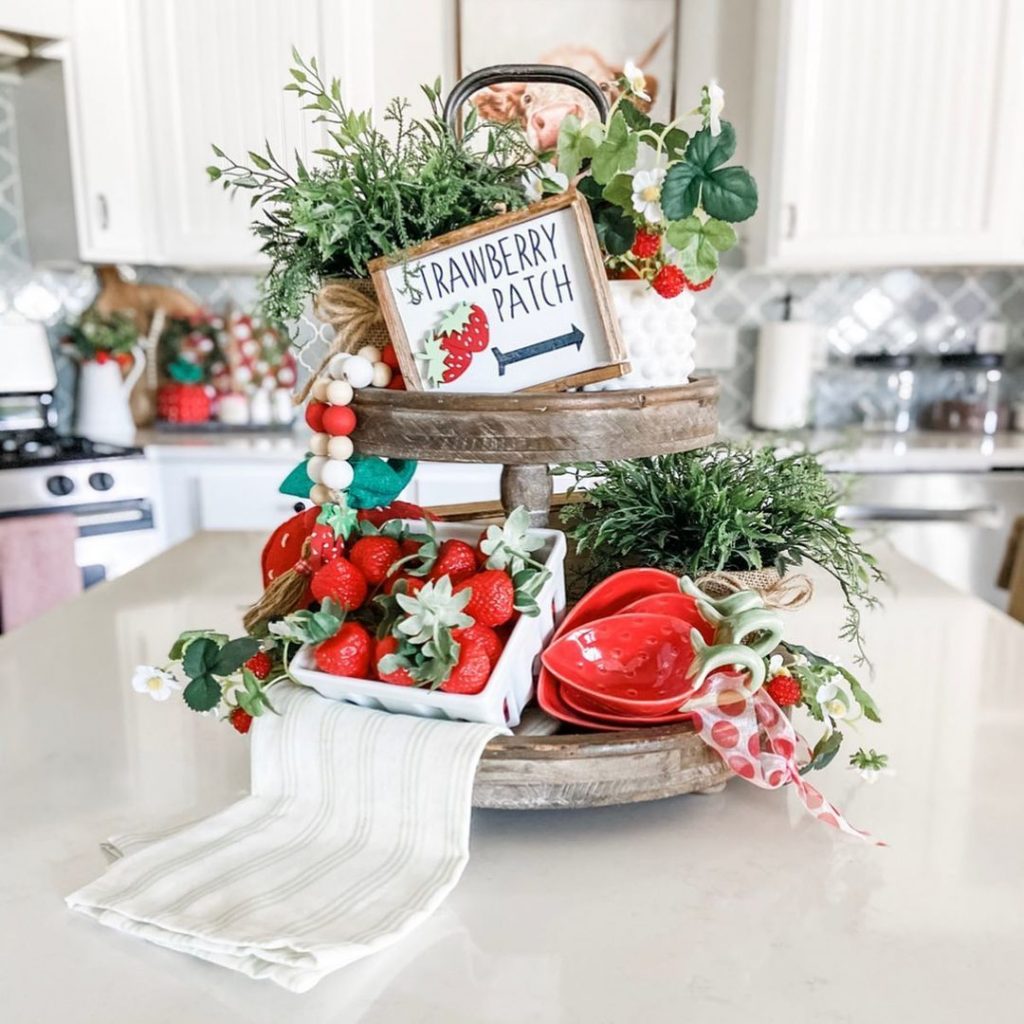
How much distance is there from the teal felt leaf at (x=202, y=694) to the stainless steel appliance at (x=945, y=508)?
215cm

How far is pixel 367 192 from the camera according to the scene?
74 cm

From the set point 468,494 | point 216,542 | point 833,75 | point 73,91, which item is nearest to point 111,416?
point 73,91

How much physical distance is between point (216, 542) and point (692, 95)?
2100 millimetres

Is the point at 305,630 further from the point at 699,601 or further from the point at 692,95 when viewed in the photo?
the point at 692,95

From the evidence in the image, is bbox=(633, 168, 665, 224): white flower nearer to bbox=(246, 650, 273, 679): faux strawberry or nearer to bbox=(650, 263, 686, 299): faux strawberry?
bbox=(650, 263, 686, 299): faux strawberry

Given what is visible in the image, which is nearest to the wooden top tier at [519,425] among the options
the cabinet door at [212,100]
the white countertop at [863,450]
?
the white countertop at [863,450]

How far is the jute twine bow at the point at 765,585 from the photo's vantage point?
31.1 inches

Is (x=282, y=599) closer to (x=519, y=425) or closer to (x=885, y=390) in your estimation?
(x=519, y=425)

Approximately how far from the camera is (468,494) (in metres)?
2.60

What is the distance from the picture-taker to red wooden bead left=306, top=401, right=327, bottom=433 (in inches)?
29.3

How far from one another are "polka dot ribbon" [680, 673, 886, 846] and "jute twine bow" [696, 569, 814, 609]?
0.34 ft

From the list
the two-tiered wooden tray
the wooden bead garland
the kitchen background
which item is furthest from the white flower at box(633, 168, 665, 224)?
the kitchen background

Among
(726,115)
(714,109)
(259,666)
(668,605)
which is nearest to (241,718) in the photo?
(259,666)

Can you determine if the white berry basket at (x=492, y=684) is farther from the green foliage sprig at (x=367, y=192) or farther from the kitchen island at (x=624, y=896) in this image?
the green foliage sprig at (x=367, y=192)
